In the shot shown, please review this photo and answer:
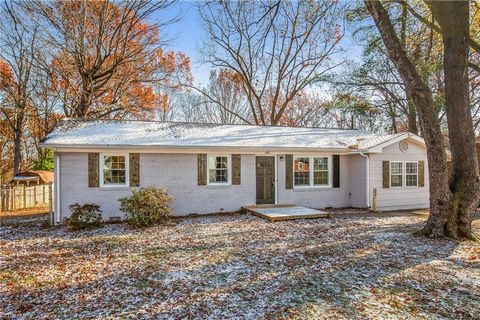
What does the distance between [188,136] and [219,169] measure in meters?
1.86

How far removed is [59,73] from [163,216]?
13.2 m

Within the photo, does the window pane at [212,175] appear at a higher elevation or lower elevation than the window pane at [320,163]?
lower

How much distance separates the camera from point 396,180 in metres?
12.9

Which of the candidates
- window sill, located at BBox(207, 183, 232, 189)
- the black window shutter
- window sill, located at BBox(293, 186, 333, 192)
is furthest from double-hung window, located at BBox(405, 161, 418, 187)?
window sill, located at BBox(207, 183, 232, 189)

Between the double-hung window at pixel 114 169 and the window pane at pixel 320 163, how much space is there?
7.47 meters

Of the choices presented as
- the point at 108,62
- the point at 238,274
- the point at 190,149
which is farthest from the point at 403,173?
the point at 108,62

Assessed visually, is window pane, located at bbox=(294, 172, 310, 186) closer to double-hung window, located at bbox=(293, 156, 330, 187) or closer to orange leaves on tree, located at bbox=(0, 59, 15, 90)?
double-hung window, located at bbox=(293, 156, 330, 187)

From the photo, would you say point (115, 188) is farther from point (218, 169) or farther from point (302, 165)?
point (302, 165)

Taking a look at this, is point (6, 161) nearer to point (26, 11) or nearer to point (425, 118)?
point (26, 11)

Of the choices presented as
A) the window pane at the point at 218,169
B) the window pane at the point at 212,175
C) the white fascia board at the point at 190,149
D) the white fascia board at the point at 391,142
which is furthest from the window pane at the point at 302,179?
the window pane at the point at 212,175

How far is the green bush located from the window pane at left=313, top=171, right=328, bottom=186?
6.45 meters

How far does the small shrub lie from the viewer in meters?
8.94

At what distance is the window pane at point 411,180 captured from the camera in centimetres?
1313

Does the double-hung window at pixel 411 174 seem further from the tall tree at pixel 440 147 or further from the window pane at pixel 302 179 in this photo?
the tall tree at pixel 440 147
